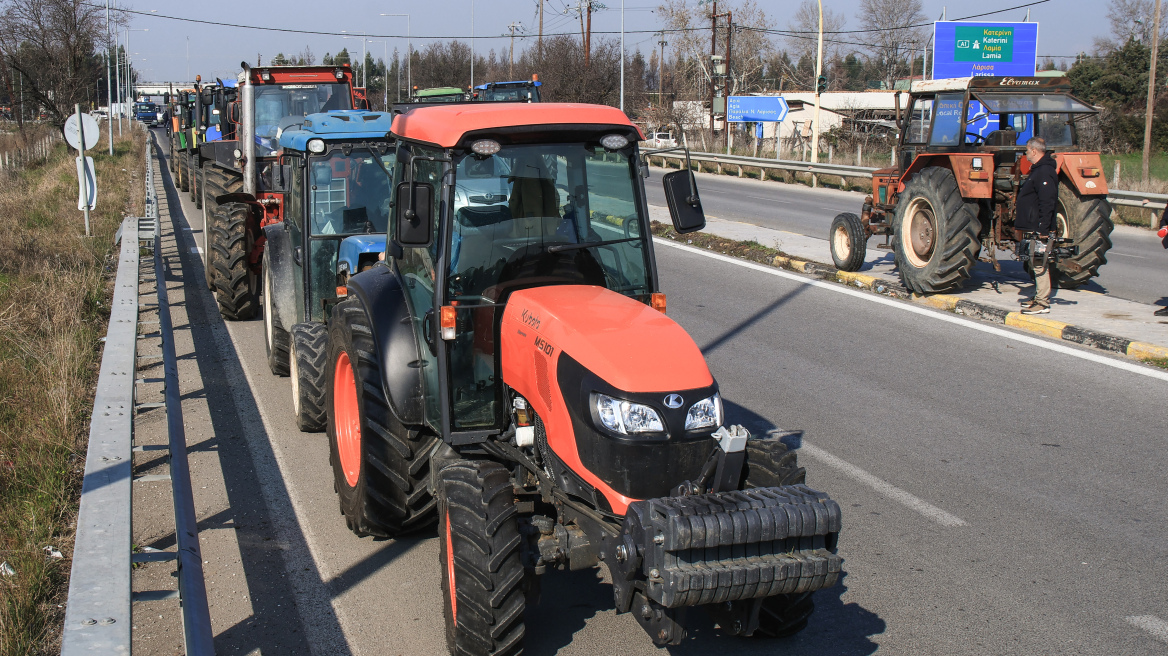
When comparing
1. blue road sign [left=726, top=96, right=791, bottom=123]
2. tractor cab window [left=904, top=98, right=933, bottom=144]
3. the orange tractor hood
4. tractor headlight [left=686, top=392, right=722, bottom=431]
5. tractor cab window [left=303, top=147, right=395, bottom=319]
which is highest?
blue road sign [left=726, top=96, right=791, bottom=123]

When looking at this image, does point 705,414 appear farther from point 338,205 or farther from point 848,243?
point 848,243


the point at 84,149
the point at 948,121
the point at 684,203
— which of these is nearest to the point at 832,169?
the point at 948,121

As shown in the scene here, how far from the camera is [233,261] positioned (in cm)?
1052

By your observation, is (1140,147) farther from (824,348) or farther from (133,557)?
(133,557)

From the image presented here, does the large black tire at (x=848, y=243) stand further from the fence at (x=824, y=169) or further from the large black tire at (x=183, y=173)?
the large black tire at (x=183, y=173)

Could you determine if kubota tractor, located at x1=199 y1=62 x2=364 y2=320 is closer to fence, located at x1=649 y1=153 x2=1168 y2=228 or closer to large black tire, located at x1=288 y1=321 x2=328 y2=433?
large black tire, located at x1=288 y1=321 x2=328 y2=433

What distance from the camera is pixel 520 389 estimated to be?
4.36m

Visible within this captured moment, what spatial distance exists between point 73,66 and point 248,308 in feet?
85.5

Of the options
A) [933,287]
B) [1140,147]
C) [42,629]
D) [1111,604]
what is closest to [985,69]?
Result: [1140,147]

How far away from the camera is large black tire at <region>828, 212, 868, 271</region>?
516 inches

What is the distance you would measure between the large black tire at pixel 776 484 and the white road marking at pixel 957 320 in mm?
5875

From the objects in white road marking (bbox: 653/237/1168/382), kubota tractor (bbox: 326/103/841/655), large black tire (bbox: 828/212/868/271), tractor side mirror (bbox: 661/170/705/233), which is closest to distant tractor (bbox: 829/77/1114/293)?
white road marking (bbox: 653/237/1168/382)

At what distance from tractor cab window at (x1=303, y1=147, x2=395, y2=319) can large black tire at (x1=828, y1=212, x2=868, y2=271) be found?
24.3 ft

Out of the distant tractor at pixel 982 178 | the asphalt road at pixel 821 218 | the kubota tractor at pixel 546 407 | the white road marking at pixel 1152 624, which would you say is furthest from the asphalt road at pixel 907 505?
the asphalt road at pixel 821 218
